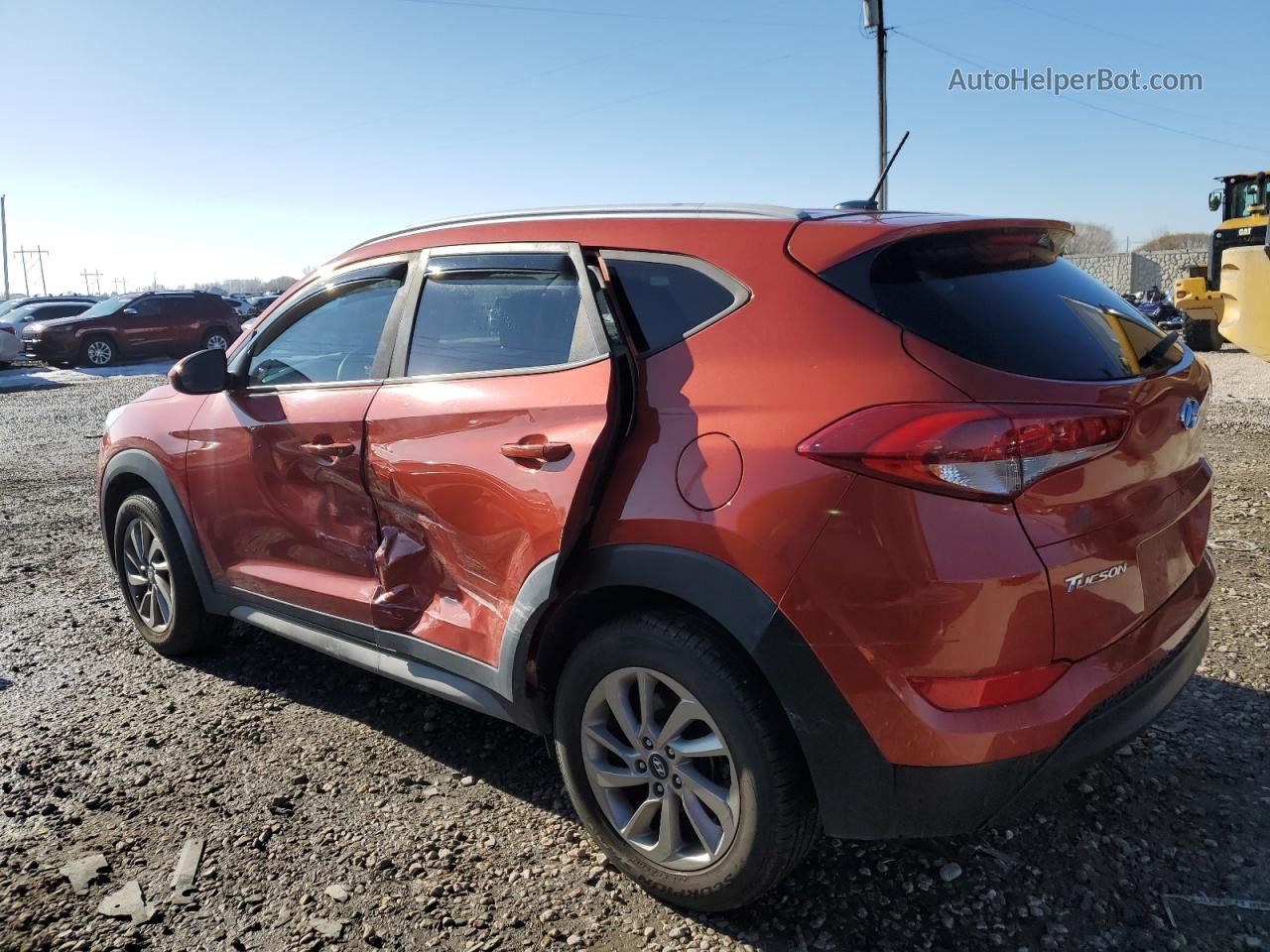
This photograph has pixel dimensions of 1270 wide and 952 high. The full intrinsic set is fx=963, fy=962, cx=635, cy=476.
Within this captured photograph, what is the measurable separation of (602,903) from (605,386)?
4.50 feet

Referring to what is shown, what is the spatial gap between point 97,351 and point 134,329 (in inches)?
37.6

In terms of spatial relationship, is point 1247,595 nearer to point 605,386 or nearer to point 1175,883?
point 1175,883

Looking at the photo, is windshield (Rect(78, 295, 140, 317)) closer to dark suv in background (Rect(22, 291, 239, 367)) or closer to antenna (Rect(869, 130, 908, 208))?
dark suv in background (Rect(22, 291, 239, 367))

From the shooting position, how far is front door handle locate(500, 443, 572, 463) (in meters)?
2.51

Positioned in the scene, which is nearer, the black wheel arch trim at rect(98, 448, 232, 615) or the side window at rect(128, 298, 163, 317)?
the black wheel arch trim at rect(98, 448, 232, 615)

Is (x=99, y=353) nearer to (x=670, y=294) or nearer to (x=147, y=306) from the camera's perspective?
(x=147, y=306)

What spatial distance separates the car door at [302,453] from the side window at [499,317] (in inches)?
8.0

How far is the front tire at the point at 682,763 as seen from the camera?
2.20 metres

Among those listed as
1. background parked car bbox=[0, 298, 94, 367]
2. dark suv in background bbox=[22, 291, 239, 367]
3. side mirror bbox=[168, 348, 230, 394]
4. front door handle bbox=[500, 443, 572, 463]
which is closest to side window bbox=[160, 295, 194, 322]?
dark suv in background bbox=[22, 291, 239, 367]

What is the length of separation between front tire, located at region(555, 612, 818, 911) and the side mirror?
6.64ft

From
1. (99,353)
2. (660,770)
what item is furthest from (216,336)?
(660,770)

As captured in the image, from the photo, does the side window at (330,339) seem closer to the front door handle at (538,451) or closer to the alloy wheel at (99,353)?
the front door handle at (538,451)

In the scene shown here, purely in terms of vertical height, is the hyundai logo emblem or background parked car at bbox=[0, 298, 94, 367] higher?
background parked car at bbox=[0, 298, 94, 367]

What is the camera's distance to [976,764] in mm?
2021
